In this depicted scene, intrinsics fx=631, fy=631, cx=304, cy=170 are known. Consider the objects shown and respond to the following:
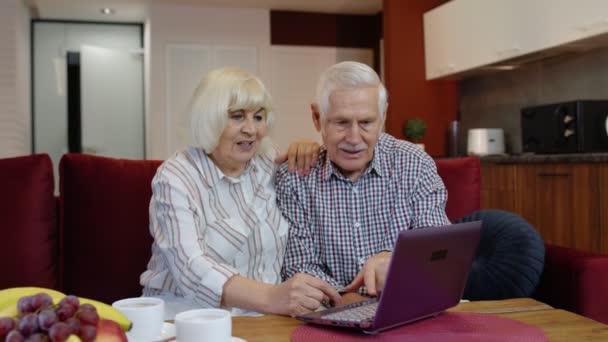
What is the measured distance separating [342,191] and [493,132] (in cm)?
342

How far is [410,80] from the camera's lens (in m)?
5.76

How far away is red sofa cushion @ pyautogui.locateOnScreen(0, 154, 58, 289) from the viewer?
6.05 feet

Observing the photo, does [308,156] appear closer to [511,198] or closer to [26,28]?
[511,198]

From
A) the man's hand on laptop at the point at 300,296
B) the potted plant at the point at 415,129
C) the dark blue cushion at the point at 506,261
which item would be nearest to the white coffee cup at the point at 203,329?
the man's hand on laptop at the point at 300,296

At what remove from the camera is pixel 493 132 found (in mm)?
4992

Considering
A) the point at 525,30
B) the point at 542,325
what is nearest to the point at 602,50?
the point at 525,30

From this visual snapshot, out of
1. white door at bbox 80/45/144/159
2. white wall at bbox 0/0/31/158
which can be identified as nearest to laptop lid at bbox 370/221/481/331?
white wall at bbox 0/0/31/158

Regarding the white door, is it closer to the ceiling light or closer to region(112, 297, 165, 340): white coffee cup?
the ceiling light

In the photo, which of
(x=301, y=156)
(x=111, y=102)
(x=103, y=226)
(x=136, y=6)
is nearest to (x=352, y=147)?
(x=301, y=156)

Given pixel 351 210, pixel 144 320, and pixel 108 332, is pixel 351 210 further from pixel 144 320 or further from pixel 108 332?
pixel 108 332

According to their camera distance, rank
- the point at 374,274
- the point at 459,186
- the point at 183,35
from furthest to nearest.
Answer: the point at 183,35
the point at 459,186
the point at 374,274

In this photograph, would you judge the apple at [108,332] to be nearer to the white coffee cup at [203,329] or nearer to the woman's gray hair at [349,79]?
the white coffee cup at [203,329]

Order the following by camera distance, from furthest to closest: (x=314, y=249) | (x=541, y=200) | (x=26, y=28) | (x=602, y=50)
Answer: (x=26, y=28), (x=602, y=50), (x=541, y=200), (x=314, y=249)

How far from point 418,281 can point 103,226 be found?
1.21m
